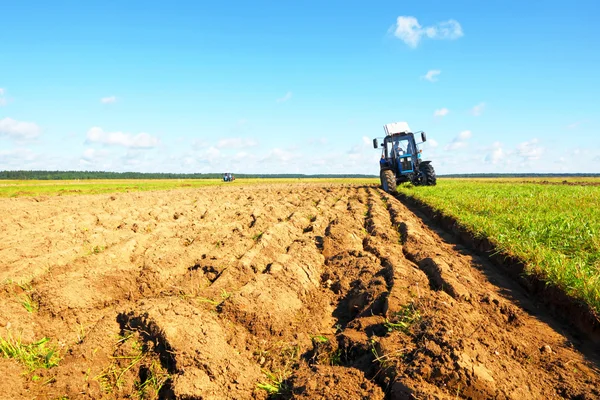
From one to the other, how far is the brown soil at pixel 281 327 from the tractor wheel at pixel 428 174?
1237cm

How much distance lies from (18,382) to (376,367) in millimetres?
2784

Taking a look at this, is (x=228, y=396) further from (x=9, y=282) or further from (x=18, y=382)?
(x=9, y=282)

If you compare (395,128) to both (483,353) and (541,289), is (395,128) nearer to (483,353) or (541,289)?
(541,289)

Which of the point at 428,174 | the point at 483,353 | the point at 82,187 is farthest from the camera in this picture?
the point at 82,187

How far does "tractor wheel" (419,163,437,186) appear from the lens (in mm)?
18609

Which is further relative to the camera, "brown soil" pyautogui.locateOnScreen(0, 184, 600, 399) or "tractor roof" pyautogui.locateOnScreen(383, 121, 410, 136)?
"tractor roof" pyautogui.locateOnScreen(383, 121, 410, 136)

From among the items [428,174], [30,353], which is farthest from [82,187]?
[30,353]

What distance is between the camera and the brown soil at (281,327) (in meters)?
2.80

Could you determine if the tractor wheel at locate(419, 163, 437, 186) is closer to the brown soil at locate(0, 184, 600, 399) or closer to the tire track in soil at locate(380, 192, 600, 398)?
the brown soil at locate(0, 184, 600, 399)

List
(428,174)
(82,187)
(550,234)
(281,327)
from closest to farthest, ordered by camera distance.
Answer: (281,327)
(550,234)
(428,174)
(82,187)

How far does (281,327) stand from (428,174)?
16.2 metres

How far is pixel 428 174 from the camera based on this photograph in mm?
18625

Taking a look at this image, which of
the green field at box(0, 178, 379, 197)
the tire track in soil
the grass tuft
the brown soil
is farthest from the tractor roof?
the green field at box(0, 178, 379, 197)

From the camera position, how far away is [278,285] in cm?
473
